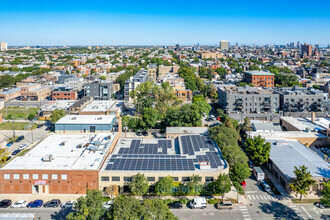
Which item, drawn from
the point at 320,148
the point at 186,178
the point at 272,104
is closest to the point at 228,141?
the point at 186,178

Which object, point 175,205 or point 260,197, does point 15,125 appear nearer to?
point 175,205

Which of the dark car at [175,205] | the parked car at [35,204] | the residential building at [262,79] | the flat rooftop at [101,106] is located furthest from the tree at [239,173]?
the residential building at [262,79]

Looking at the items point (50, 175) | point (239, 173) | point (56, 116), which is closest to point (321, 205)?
point (239, 173)

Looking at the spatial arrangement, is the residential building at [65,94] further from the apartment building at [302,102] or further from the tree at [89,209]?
the tree at [89,209]

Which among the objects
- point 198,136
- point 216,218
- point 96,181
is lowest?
point 216,218

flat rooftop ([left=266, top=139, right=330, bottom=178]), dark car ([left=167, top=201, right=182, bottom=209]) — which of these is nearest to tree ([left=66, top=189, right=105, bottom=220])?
dark car ([left=167, top=201, right=182, bottom=209])

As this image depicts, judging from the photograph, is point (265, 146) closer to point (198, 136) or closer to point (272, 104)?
point (198, 136)

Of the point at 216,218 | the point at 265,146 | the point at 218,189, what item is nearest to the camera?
the point at 216,218

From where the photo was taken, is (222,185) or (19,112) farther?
(19,112)
